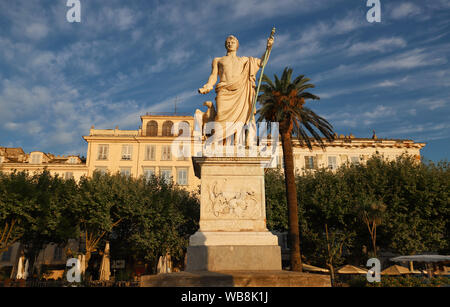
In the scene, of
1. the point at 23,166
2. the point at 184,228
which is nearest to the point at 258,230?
the point at 184,228

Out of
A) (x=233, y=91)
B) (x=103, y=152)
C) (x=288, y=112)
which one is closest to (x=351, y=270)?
(x=288, y=112)

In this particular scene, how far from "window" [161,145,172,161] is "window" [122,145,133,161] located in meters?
4.40

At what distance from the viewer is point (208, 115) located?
8.34m

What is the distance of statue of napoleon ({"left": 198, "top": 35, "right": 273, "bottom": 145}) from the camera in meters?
8.05

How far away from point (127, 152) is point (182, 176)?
838cm

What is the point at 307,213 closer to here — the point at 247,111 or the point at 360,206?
the point at 360,206

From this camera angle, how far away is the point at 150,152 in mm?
45781

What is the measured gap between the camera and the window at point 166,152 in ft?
149

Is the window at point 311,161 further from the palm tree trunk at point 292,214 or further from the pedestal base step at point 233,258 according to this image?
the pedestal base step at point 233,258

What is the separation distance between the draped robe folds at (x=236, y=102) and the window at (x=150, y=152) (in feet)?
127

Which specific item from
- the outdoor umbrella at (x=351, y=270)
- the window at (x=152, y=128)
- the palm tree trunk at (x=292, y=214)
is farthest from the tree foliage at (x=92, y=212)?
the window at (x=152, y=128)

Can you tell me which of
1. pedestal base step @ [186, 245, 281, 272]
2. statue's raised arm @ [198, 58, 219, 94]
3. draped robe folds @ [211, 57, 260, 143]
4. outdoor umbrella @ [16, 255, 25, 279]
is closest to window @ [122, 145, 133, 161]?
outdoor umbrella @ [16, 255, 25, 279]

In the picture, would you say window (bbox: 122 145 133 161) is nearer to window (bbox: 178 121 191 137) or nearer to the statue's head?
window (bbox: 178 121 191 137)
